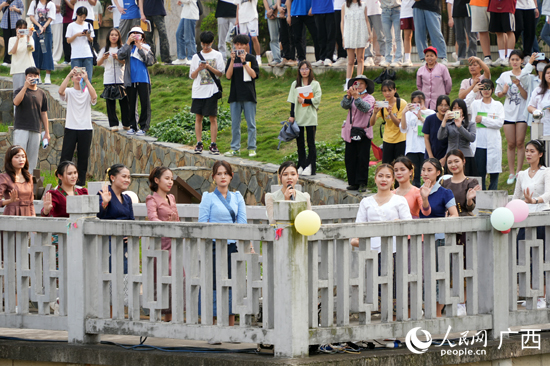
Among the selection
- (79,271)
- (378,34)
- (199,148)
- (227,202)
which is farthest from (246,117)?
(79,271)

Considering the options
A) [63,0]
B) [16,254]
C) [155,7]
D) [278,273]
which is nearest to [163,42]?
[155,7]

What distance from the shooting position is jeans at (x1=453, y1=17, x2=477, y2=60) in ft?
50.9

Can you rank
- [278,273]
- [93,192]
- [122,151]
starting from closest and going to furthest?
[278,273], [93,192], [122,151]

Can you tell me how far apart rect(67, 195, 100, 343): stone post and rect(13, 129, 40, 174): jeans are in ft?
22.1

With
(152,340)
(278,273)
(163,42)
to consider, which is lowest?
(152,340)

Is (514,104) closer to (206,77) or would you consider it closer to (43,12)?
(206,77)

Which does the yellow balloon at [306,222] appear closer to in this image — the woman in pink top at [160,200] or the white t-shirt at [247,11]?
the woman in pink top at [160,200]

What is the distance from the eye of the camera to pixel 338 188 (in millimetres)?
11438

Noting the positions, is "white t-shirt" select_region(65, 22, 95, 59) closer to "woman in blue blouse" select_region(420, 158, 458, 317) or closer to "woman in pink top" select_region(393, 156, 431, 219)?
"woman in pink top" select_region(393, 156, 431, 219)

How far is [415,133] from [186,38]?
10.1 meters

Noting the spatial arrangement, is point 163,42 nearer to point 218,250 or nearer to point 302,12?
point 302,12

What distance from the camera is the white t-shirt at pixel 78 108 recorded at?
1286 cm

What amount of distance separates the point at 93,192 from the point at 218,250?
89.4 inches

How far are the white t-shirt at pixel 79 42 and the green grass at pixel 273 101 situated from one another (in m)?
2.00
